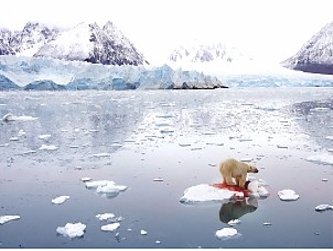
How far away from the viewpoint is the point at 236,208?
159 inches

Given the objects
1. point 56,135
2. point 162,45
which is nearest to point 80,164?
point 56,135

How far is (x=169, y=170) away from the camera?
18.2 ft

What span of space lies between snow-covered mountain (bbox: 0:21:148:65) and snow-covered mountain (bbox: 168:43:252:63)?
1626 centimetres

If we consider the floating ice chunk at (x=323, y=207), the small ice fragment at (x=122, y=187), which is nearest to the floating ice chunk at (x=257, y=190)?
the floating ice chunk at (x=323, y=207)

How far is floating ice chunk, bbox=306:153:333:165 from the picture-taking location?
5792 mm

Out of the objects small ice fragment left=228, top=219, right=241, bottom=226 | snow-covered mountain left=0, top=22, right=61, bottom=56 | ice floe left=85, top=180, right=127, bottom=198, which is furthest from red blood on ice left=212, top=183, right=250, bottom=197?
snow-covered mountain left=0, top=22, right=61, bottom=56

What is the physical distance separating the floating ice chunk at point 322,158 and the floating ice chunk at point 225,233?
2.81m

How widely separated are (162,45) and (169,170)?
8753cm

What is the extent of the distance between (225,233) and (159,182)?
1.66 meters

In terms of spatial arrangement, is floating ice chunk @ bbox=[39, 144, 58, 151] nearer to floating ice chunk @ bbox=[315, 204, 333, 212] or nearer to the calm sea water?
the calm sea water

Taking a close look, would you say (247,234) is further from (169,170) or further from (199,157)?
(199,157)

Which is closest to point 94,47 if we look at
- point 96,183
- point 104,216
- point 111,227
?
point 96,183

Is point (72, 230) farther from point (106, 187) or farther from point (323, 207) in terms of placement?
point (323, 207)

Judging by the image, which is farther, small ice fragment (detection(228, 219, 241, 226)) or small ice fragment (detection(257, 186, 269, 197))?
small ice fragment (detection(257, 186, 269, 197))
